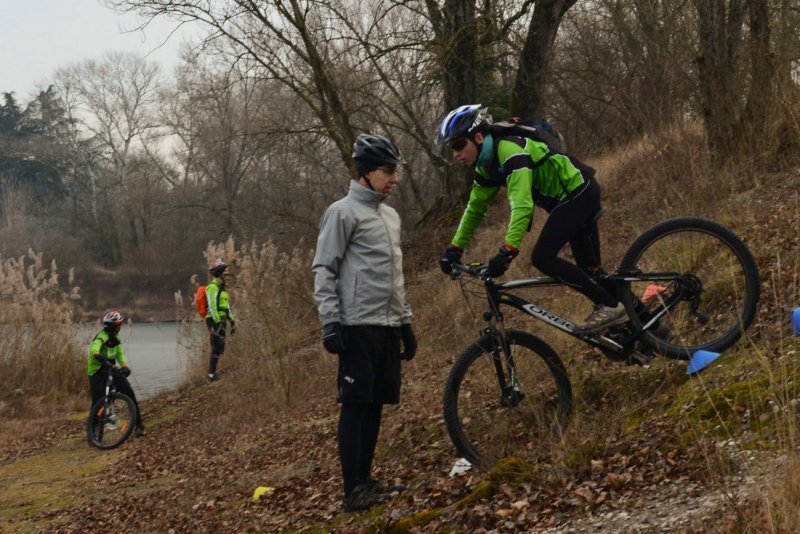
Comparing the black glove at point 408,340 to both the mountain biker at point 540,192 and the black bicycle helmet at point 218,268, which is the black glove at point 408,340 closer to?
the mountain biker at point 540,192

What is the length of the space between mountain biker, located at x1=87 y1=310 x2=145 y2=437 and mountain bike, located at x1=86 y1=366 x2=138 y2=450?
10cm

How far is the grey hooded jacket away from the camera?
504 cm

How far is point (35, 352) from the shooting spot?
56.4ft

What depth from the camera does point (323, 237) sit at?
510cm

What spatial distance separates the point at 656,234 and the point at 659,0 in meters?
11.7

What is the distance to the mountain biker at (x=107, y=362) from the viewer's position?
12914 mm

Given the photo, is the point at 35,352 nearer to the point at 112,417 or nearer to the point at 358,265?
the point at 112,417

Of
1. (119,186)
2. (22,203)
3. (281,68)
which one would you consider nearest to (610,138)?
(281,68)

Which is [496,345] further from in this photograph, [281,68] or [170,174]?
[170,174]

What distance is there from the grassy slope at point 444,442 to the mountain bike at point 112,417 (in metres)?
0.43

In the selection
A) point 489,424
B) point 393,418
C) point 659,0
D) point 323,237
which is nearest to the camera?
point 323,237

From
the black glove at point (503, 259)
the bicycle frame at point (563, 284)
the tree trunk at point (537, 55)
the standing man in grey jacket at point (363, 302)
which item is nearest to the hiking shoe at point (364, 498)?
the standing man in grey jacket at point (363, 302)

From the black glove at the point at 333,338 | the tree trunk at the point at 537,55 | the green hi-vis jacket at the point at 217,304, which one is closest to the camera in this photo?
the black glove at the point at 333,338

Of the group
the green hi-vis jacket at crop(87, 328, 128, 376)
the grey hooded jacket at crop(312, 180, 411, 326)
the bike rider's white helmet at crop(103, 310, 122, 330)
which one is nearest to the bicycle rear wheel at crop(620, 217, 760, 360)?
the grey hooded jacket at crop(312, 180, 411, 326)
